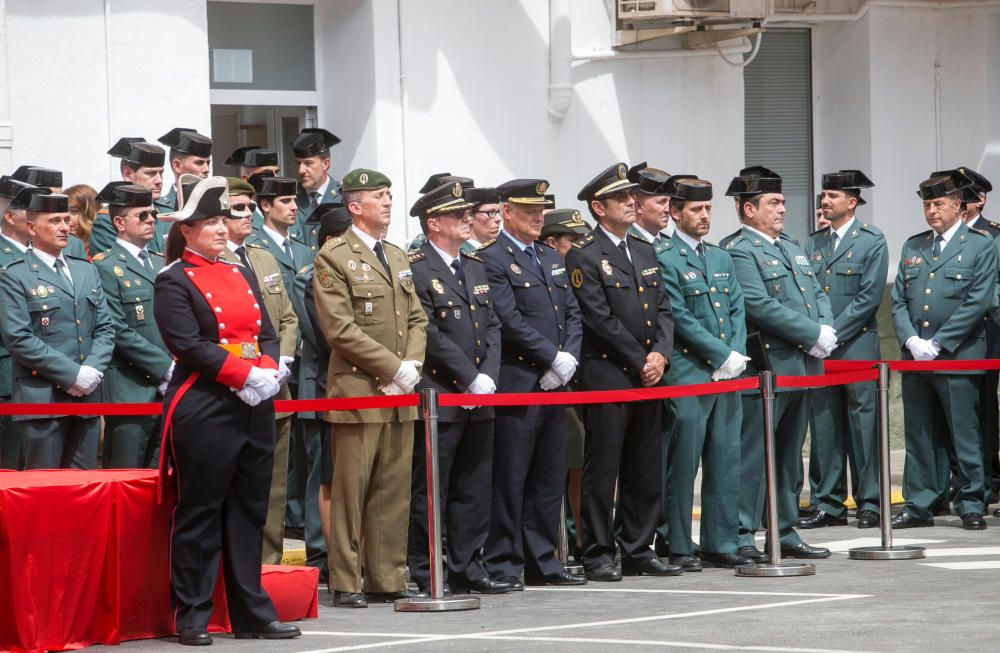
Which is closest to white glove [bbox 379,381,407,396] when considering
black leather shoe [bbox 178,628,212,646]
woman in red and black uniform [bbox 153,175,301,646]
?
woman in red and black uniform [bbox 153,175,301,646]

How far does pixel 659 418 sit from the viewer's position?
386 inches

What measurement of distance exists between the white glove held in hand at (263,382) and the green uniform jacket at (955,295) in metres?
5.57

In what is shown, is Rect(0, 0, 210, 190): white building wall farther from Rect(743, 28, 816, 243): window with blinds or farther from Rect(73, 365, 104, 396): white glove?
Rect(743, 28, 816, 243): window with blinds

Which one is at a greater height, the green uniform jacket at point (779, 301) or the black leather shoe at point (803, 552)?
the green uniform jacket at point (779, 301)

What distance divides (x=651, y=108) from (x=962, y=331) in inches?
150

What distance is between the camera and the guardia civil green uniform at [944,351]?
11727 millimetres

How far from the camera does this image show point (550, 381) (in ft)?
31.2

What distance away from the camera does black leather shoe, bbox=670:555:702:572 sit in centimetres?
983

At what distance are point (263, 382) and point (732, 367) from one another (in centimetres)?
323

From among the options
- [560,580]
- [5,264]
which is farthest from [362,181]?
[560,580]

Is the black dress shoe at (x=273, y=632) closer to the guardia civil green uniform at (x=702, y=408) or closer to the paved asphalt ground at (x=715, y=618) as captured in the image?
the paved asphalt ground at (x=715, y=618)

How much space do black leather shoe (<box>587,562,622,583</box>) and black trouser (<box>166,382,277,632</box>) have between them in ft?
7.44

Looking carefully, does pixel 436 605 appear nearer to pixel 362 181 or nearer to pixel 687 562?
pixel 687 562

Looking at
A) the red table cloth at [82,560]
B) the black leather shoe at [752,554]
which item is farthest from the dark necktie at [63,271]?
the black leather shoe at [752,554]
